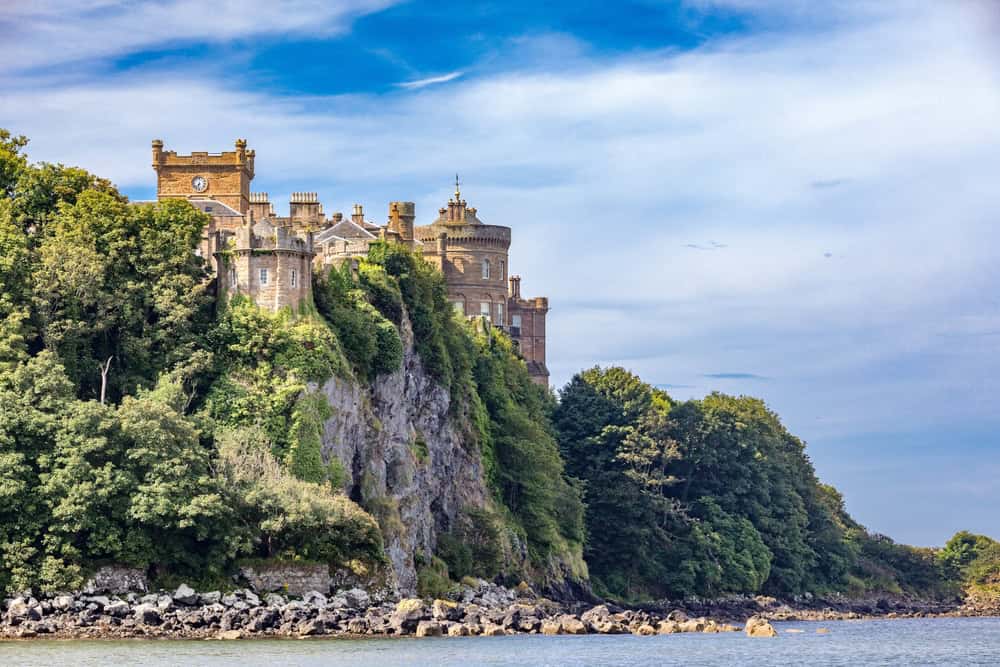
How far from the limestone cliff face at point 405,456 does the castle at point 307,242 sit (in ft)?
18.3

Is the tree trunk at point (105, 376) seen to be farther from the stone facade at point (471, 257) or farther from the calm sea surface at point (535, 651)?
the stone facade at point (471, 257)

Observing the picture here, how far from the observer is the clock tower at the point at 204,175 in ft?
359

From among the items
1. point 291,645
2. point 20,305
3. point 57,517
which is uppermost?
point 20,305

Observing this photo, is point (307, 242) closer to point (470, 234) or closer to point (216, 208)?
point (216, 208)

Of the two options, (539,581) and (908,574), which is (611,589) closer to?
(539,581)

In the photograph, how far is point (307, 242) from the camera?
85062mm

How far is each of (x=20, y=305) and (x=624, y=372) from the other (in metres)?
50.6

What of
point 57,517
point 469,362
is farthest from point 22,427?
point 469,362

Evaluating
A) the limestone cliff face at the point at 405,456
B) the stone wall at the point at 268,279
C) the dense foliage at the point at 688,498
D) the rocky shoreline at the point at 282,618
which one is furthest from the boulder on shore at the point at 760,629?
the stone wall at the point at 268,279

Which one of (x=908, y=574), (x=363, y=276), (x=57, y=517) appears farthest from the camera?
(x=908, y=574)

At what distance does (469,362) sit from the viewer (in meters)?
104

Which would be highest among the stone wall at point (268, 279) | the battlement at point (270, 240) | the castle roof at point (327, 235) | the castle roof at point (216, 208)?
the castle roof at point (216, 208)

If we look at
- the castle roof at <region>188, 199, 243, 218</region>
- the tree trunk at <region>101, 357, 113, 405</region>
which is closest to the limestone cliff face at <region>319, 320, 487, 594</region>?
the tree trunk at <region>101, 357, 113, 405</region>

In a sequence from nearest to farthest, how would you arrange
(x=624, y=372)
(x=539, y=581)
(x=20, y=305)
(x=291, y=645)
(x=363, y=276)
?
(x=291, y=645), (x=20, y=305), (x=363, y=276), (x=539, y=581), (x=624, y=372)
